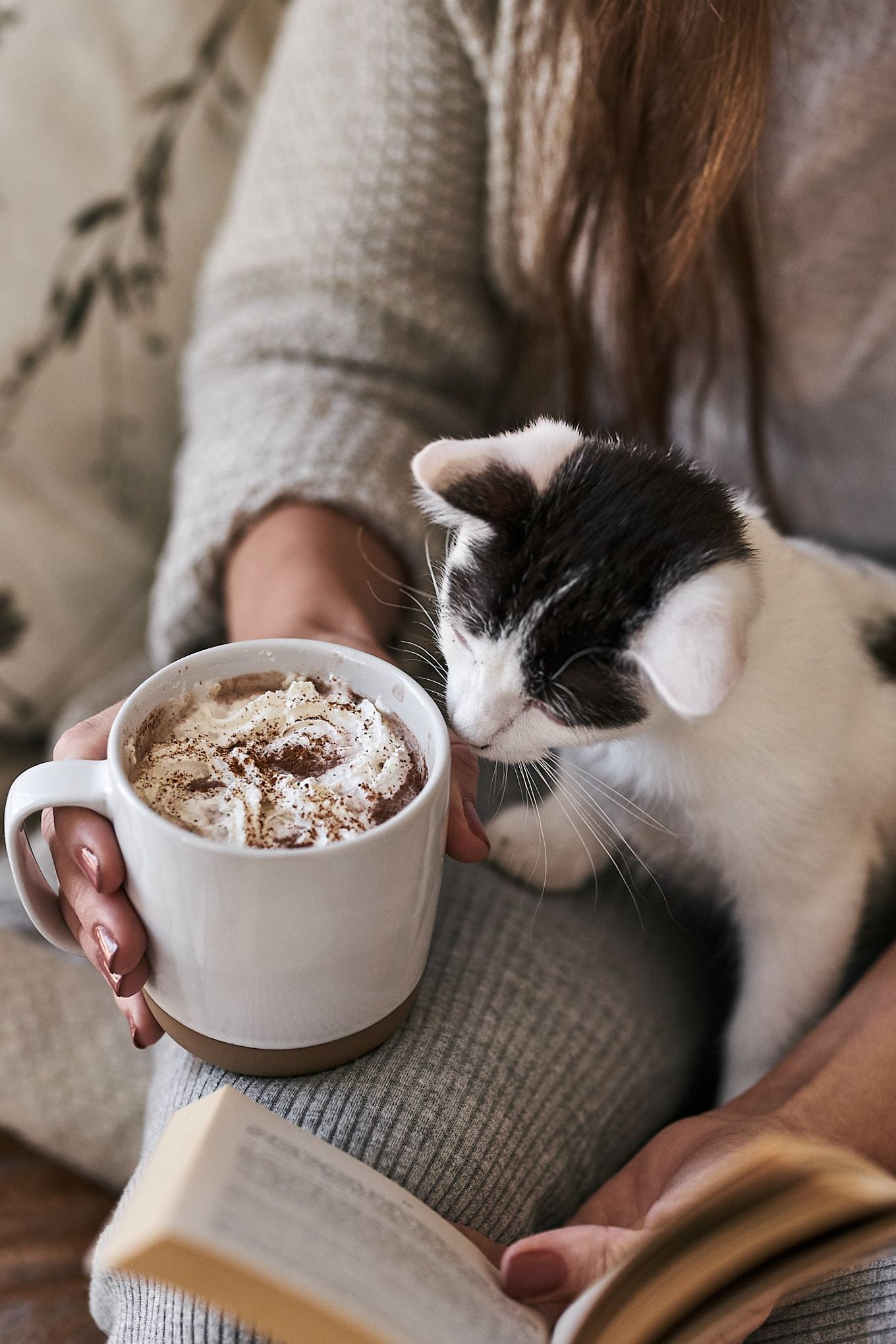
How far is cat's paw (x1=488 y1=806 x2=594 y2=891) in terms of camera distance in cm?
71

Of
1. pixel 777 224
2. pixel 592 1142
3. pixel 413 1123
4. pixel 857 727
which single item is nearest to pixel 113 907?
pixel 413 1123

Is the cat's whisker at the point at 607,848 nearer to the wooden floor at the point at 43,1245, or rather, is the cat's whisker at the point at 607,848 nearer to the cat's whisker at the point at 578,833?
the cat's whisker at the point at 578,833

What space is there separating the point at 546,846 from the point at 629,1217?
0.24m

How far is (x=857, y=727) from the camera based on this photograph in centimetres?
66

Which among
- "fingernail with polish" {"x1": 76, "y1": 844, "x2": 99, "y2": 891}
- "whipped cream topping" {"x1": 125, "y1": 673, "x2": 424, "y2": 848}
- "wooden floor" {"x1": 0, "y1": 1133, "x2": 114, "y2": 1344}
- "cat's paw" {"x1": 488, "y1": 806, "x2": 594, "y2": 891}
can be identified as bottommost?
"wooden floor" {"x1": 0, "y1": 1133, "x2": 114, "y2": 1344}

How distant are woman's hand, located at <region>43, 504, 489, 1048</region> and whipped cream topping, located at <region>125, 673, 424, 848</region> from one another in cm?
4

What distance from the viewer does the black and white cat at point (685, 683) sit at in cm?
53

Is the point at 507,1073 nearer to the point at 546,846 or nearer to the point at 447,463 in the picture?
the point at 546,846

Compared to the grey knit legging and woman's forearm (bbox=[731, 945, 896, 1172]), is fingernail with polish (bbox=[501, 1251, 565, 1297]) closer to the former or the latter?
the grey knit legging

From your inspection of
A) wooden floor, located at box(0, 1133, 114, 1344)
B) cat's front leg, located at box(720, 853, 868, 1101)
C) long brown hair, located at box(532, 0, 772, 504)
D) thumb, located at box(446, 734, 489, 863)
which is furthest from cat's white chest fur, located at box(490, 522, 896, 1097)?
wooden floor, located at box(0, 1133, 114, 1344)

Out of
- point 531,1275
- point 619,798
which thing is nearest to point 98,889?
point 531,1275

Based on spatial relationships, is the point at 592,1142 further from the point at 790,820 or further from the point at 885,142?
the point at 885,142

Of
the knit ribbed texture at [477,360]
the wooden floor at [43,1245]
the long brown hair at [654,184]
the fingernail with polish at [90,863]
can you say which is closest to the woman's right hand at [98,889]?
the fingernail with polish at [90,863]

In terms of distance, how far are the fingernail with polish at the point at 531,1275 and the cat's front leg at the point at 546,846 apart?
289 mm
